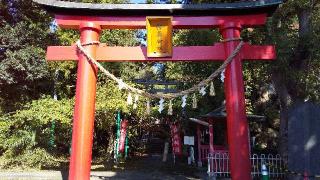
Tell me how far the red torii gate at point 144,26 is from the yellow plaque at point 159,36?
126mm

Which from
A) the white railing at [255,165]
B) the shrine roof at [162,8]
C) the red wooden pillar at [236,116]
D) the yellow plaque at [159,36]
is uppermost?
the shrine roof at [162,8]

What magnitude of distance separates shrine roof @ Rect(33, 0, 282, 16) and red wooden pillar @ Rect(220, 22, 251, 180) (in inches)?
14.5

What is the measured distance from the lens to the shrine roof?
25.7 ft

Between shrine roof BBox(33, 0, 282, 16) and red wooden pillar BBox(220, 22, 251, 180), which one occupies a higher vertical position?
shrine roof BBox(33, 0, 282, 16)

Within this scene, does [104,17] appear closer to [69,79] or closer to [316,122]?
[316,122]

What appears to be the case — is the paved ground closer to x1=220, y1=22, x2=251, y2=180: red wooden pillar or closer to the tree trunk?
the tree trunk

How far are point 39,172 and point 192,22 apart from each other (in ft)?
26.5

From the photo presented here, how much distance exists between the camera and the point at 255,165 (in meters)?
14.1

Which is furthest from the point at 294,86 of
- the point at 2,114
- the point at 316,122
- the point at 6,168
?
the point at 2,114

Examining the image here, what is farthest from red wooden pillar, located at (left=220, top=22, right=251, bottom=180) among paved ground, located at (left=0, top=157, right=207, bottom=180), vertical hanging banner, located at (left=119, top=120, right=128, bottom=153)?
vertical hanging banner, located at (left=119, top=120, right=128, bottom=153)

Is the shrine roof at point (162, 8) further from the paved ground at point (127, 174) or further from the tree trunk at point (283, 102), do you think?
the paved ground at point (127, 174)

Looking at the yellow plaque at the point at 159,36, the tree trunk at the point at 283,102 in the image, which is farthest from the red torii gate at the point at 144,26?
the tree trunk at the point at 283,102

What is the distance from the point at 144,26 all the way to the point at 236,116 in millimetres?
2709

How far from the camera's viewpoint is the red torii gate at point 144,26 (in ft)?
25.2
